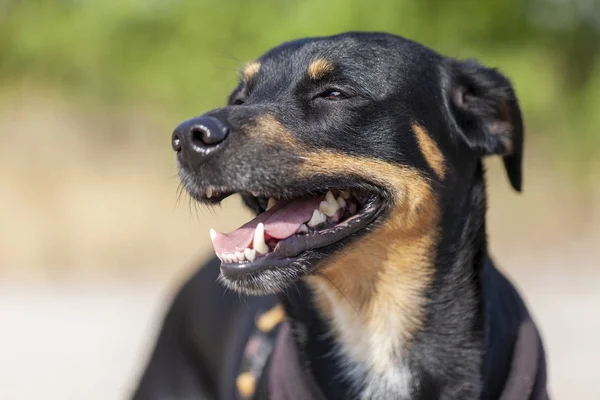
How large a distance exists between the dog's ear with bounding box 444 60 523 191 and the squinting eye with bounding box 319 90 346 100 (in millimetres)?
539

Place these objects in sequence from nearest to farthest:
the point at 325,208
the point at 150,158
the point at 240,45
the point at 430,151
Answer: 1. the point at 325,208
2. the point at 430,151
3. the point at 150,158
4. the point at 240,45

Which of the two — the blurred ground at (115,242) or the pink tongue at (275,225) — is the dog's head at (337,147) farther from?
the blurred ground at (115,242)

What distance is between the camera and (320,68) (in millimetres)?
3088

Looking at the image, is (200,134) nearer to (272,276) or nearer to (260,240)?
(260,240)

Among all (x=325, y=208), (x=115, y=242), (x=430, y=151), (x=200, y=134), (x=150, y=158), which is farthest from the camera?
(x=150, y=158)

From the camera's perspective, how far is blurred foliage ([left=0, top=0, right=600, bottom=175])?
36.4ft

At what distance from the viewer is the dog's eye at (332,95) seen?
3.06 meters

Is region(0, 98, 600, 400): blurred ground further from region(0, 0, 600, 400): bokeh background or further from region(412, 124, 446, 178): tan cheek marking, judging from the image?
region(412, 124, 446, 178): tan cheek marking

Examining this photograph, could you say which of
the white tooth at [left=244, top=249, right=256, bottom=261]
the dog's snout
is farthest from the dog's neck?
the dog's snout

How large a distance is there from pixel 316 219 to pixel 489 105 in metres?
0.96

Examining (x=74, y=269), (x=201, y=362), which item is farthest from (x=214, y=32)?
(x=201, y=362)

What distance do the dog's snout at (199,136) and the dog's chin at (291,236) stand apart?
0.49 ft

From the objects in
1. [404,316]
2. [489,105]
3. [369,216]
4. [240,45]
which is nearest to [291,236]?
[369,216]

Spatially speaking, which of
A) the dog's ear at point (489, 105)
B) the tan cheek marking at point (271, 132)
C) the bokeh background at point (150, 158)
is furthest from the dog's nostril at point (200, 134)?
the bokeh background at point (150, 158)
